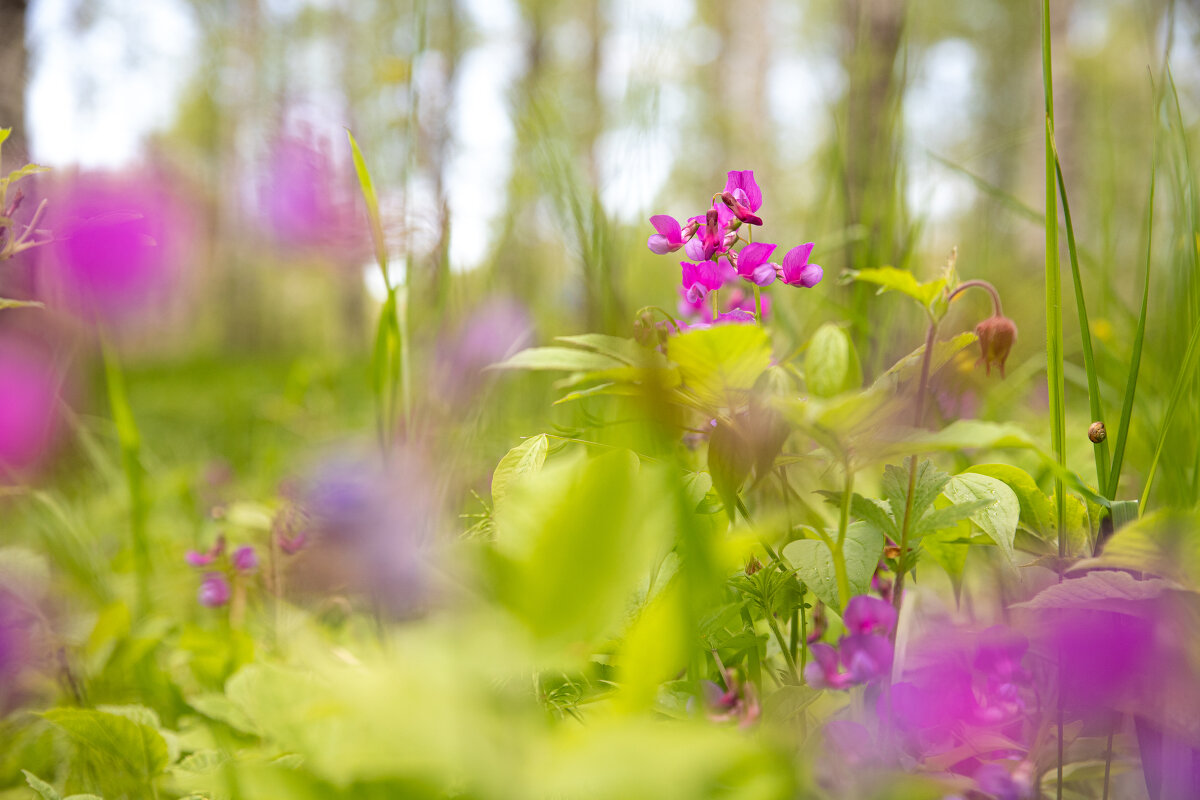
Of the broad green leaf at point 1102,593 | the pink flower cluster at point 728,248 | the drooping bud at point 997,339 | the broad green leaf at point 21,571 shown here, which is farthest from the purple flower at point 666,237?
the broad green leaf at point 21,571

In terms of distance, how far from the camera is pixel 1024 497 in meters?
0.54

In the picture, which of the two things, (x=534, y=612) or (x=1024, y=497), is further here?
(x=1024, y=497)

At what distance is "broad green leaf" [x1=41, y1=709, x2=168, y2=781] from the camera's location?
570 mm

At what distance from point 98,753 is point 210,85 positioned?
50.6 ft

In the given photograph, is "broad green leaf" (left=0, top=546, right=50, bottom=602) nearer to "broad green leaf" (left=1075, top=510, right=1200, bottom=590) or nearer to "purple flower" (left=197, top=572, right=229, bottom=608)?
"purple flower" (left=197, top=572, right=229, bottom=608)

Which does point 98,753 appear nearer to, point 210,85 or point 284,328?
point 210,85

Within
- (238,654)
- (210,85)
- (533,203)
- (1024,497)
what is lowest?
(238,654)

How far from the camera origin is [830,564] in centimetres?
48

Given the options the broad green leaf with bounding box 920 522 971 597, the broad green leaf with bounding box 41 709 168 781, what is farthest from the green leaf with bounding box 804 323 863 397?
the broad green leaf with bounding box 41 709 168 781

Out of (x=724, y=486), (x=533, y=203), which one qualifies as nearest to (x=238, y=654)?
(x=724, y=486)

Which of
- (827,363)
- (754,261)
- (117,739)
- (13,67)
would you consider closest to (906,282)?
(827,363)

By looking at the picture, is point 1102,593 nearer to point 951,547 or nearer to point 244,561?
point 951,547

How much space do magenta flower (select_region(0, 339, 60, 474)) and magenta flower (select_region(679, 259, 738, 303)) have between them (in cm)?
105

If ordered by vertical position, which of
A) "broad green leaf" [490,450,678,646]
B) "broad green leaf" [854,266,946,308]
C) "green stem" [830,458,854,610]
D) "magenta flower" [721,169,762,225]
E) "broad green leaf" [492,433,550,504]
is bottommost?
"green stem" [830,458,854,610]
